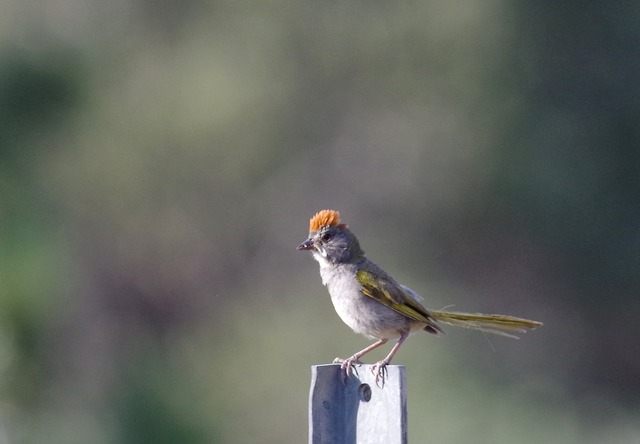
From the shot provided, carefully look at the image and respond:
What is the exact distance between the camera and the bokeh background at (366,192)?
8.25m

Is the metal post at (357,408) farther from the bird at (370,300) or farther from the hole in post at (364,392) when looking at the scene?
the bird at (370,300)

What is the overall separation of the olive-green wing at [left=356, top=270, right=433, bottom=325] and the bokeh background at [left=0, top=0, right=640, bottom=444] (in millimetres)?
3759

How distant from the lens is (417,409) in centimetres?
734

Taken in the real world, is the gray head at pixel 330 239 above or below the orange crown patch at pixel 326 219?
below

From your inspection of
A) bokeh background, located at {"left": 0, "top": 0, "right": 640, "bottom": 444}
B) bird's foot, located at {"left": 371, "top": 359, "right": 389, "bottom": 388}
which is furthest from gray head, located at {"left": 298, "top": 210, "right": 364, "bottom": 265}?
bokeh background, located at {"left": 0, "top": 0, "right": 640, "bottom": 444}

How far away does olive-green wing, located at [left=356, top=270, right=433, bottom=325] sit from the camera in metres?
3.39

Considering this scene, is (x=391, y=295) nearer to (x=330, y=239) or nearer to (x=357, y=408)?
(x=330, y=239)

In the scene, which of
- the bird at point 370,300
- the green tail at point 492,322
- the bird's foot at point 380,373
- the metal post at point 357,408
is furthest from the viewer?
the bird at point 370,300

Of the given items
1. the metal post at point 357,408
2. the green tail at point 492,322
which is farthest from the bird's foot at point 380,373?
the green tail at point 492,322

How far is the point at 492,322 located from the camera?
318 centimetres

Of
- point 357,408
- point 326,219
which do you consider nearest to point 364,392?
point 357,408

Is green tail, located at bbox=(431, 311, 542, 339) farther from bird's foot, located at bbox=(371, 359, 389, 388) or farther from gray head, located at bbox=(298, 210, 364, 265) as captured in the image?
bird's foot, located at bbox=(371, 359, 389, 388)

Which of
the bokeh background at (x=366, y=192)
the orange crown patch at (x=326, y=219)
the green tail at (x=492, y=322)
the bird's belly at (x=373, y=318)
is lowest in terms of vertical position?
the green tail at (x=492, y=322)

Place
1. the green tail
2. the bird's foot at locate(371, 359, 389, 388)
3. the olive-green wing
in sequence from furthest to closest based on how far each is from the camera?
the olive-green wing < the green tail < the bird's foot at locate(371, 359, 389, 388)
